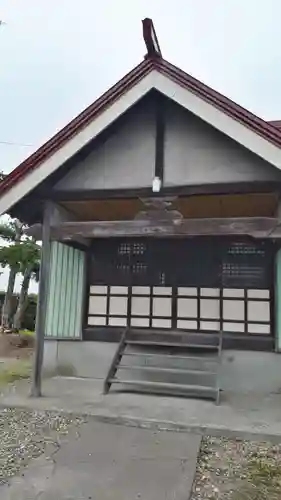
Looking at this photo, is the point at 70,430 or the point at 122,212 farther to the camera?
the point at 122,212

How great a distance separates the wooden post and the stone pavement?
1.24m

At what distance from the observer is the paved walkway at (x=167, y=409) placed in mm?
3990

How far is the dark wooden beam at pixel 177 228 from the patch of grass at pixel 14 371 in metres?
2.61

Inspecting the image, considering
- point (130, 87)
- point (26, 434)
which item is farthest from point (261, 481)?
point (130, 87)

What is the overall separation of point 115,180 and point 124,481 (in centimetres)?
341

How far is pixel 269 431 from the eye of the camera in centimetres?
386

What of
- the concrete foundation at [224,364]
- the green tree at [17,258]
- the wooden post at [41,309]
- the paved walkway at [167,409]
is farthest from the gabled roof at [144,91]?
the green tree at [17,258]

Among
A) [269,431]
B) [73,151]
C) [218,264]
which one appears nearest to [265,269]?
[218,264]

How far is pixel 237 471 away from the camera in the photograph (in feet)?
10.5

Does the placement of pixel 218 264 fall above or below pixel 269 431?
above

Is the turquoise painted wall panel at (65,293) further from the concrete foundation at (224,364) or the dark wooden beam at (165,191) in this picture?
the dark wooden beam at (165,191)

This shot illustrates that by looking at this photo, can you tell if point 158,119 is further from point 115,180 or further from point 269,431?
point 269,431

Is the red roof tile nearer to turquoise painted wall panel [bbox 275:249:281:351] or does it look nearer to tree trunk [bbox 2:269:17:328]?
turquoise painted wall panel [bbox 275:249:281:351]

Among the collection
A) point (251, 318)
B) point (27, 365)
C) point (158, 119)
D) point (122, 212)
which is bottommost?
point (27, 365)
